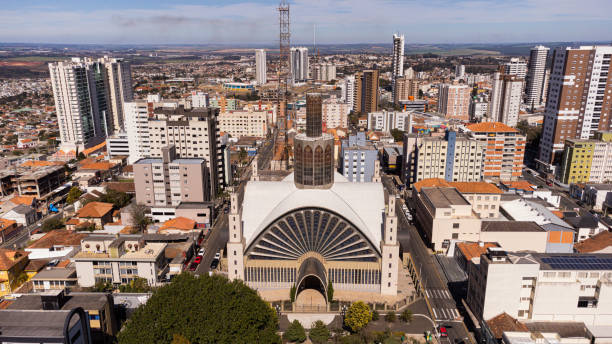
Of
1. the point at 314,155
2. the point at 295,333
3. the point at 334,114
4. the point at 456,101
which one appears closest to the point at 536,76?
the point at 456,101

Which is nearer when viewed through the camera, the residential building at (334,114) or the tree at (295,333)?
the tree at (295,333)

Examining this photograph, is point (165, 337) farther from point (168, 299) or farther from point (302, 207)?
point (302, 207)

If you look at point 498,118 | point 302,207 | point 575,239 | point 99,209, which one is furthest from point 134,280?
point 498,118

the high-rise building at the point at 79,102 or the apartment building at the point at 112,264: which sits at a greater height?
the high-rise building at the point at 79,102

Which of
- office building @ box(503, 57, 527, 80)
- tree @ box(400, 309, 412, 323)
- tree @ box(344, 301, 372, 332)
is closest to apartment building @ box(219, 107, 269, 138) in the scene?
tree @ box(400, 309, 412, 323)

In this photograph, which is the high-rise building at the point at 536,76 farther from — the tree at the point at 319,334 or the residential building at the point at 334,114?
the tree at the point at 319,334

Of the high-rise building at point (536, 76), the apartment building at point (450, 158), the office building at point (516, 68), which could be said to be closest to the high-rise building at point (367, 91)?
the high-rise building at point (536, 76)
